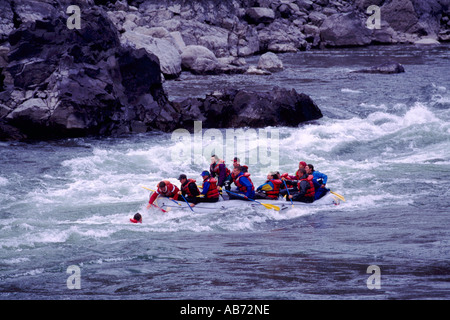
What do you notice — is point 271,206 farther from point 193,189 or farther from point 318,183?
point 193,189

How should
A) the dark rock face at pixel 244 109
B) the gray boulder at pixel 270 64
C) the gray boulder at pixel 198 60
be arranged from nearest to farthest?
the dark rock face at pixel 244 109 → the gray boulder at pixel 198 60 → the gray boulder at pixel 270 64

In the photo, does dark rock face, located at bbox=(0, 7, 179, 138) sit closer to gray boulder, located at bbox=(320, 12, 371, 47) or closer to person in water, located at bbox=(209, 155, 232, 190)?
person in water, located at bbox=(209, 155, 232, 190)

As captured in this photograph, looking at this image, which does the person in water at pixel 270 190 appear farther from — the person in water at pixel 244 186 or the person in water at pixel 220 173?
the person in water at pixel 220 173

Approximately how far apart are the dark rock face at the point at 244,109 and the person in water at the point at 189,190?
29.8ft

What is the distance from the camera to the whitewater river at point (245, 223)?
367 inches

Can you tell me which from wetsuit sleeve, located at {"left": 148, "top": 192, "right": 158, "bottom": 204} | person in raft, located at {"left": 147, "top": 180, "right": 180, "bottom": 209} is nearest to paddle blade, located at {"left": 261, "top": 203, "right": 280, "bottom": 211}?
person in raft, located at {"left": 147, "top": 180, "right": 180, "bottom": 209}

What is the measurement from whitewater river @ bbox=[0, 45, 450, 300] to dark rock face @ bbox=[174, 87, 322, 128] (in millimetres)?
731

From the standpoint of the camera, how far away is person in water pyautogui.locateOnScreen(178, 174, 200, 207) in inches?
571

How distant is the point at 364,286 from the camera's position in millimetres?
8898

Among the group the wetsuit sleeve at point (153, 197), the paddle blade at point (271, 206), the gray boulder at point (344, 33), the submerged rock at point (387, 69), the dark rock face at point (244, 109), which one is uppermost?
the gray boulder at point (344, 33)

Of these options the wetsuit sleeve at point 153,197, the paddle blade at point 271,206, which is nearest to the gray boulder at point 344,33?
the paddle blade at point 271,206

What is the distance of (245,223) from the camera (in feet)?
44.7

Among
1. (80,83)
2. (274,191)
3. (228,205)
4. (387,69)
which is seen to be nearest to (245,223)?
(228,205)
